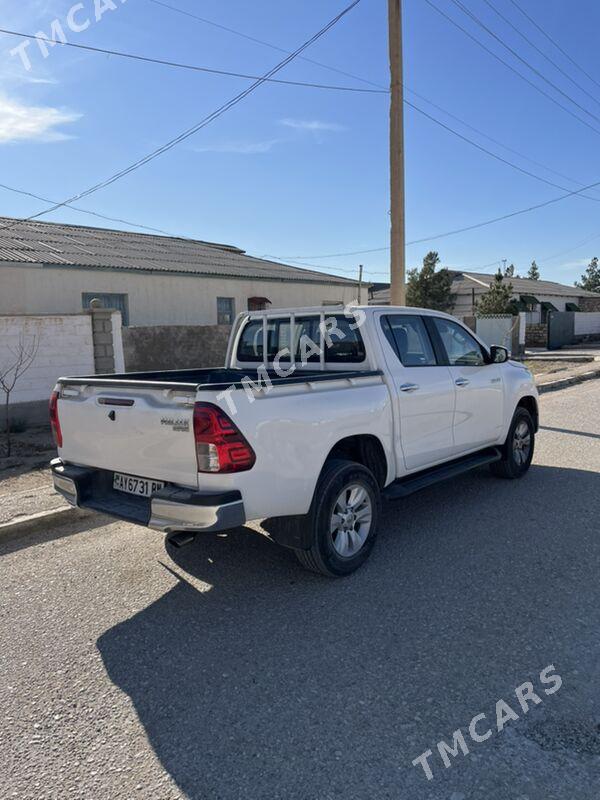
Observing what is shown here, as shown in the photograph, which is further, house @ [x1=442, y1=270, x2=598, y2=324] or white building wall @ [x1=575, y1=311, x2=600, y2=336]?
house @ [x1=442, y1=270, x2=598, y2=324]

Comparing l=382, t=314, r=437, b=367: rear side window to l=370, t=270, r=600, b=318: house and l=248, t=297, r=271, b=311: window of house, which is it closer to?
l=248, t=297, r=271, b=311: window of house

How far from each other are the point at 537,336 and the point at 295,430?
3202 cm

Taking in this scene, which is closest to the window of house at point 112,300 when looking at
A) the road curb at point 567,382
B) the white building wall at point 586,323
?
the road curb at point 567,382

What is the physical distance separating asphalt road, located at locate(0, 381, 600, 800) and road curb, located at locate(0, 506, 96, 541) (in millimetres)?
107

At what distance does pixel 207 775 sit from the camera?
7.78 feet

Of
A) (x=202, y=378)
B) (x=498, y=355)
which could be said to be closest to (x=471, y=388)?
(x=498, y=355)

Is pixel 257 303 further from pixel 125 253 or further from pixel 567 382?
pixel 567 382

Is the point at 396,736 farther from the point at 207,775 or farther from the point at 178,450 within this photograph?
the point at 178,450

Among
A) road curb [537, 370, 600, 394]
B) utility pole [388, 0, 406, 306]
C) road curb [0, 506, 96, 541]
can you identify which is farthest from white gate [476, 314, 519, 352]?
road curb [0, 506, 96, 541]

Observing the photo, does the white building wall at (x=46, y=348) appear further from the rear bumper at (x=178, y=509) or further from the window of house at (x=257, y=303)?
the window of house at (x=257, y=303)

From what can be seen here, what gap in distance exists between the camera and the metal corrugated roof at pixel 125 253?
52.9 ft

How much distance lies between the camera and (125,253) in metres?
19.0

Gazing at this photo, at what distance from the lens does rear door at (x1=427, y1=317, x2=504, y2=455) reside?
18.2ft

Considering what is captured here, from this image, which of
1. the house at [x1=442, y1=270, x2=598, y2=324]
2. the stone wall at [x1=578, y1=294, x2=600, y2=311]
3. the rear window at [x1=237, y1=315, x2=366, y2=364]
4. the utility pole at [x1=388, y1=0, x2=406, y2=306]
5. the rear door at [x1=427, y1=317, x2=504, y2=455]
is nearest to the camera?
the rear window at [x1=237, y1=315, x2=366, y2=364]
